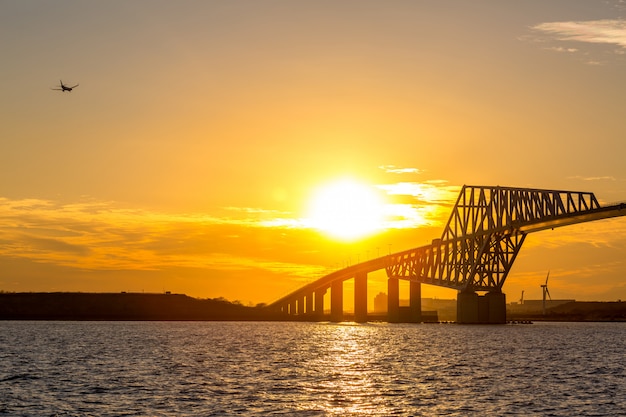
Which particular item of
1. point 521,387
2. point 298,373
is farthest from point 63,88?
point 521,387

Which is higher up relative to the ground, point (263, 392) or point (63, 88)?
point (63, 88)

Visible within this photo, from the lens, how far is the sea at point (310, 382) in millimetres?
57844

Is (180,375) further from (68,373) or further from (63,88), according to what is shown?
(63,88)

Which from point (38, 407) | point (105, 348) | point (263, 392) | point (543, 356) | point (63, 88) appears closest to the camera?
point (38, 407)

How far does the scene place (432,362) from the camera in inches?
3878

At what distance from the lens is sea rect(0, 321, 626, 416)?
190 ft

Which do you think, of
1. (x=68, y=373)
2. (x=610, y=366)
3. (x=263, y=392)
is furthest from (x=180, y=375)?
(x=610, y=366)

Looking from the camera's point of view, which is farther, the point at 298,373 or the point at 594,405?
the point at 298,373

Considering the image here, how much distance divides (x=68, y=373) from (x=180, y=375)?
430 inches

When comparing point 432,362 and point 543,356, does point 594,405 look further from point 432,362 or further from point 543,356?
point 543,356

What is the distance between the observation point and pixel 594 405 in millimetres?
60438

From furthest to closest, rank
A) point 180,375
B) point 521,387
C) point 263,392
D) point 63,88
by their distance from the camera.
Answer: point 63,88, point 180,375, point 521,387, point 263,392

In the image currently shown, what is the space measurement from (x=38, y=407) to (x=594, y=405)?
37.9 m

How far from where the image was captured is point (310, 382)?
74875 mm
